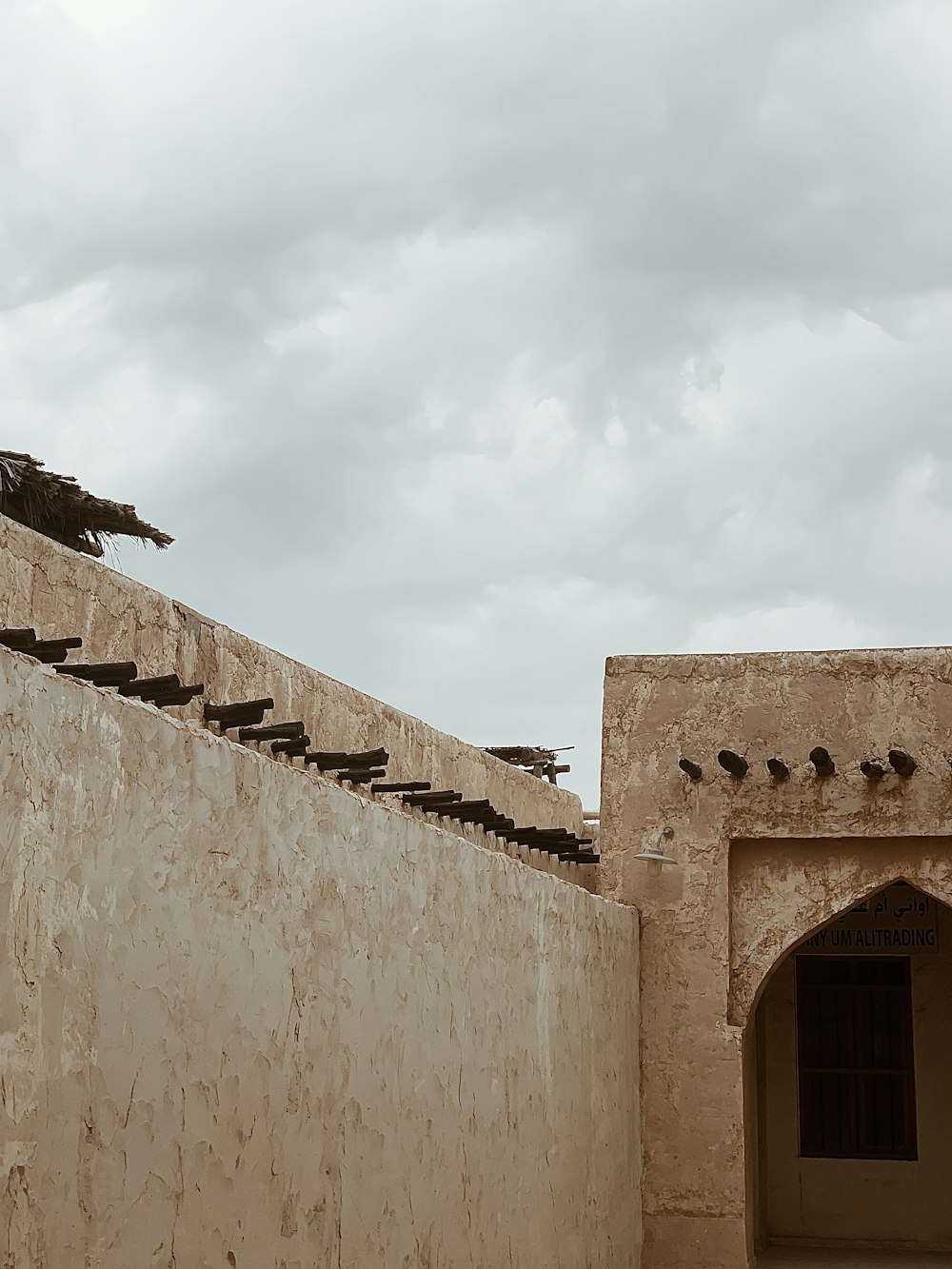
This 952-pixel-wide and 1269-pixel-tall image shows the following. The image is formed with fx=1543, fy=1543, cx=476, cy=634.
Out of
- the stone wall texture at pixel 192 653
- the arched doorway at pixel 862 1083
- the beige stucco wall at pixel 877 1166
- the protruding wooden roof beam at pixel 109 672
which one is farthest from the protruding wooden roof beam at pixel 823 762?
the protruding wooden roof beam at pixel 109 672

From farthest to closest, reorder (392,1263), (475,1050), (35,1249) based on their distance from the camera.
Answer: (475,1050), (392,1263), (35,1249)

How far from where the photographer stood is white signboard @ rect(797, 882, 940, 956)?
1177 cm

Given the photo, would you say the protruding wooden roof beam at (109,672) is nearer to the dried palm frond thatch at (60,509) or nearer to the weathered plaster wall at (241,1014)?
the weathered plaster wall at (241,1014)

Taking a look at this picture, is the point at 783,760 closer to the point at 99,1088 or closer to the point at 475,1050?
the point at 475,1050

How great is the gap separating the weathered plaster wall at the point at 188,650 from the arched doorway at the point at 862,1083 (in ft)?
11.8

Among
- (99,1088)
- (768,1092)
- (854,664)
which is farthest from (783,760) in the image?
(99,1088)

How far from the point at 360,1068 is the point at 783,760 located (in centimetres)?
521

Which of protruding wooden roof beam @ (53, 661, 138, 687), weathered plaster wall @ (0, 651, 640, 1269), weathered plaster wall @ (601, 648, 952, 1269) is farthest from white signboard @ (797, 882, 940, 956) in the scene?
protruding wooden roof beam @ (53, 661, 138, 687)

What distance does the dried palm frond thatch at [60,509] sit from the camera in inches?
225

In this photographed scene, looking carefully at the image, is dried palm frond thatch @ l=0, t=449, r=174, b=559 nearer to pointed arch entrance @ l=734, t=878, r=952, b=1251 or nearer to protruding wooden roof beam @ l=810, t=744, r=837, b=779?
protruding wooden roof beam @ l=810, t=744, r=837, b=779

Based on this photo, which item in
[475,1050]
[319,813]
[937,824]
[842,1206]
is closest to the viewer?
[319,813]

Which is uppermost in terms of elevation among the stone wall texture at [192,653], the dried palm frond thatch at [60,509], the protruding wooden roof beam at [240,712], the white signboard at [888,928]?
the dried palm frond thatch at [60,509]

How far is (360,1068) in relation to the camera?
440 cm

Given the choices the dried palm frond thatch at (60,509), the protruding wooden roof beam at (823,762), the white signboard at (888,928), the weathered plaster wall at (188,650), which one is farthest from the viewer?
the white signboard at (888,928)
